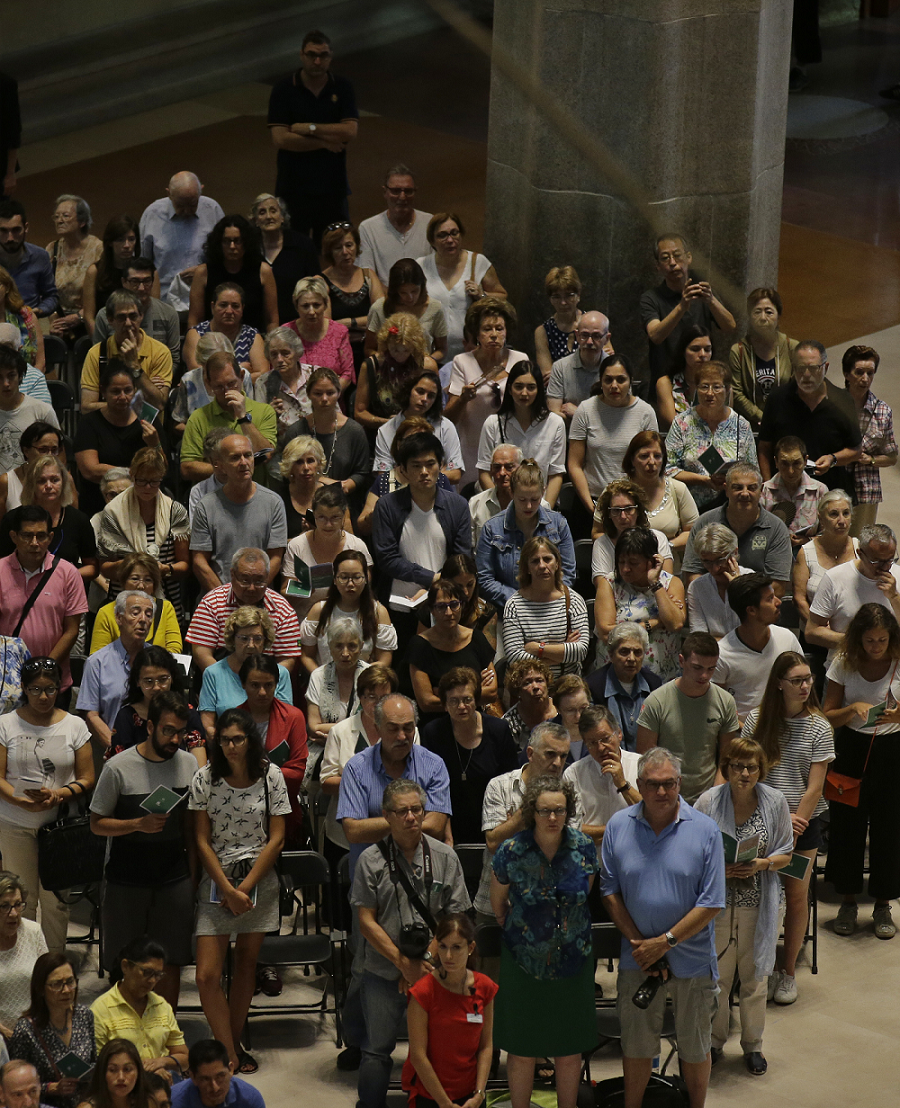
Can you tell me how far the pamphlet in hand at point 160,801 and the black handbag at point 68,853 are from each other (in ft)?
1.62

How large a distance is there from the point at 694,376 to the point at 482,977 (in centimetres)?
456

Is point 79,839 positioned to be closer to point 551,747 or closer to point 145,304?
point 551,747

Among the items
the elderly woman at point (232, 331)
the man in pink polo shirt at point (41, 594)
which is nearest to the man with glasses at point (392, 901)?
the man in pink polo shirt at point (41, 594)

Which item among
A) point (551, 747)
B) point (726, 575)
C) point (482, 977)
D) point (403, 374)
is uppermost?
point (403, 374)

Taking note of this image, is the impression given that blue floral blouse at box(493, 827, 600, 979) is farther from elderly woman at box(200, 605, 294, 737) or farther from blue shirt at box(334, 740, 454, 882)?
elderly woman at box(200, 605, 294, 737)

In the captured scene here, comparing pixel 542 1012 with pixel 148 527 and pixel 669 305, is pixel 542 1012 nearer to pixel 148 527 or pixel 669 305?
pixel 148 527

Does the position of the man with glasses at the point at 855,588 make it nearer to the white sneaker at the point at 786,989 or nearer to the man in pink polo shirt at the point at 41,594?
the white sneaker at the point at 786,989

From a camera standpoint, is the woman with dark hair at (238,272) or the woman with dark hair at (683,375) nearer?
the woman with dark hair at (683,375)

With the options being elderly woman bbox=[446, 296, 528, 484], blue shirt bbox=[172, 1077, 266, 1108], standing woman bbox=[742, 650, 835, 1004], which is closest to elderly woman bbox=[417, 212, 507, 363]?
elderly woman bbox=[446, 296, 528, 484]

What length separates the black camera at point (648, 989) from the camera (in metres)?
7.15

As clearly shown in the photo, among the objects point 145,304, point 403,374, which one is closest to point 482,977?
point 403,374

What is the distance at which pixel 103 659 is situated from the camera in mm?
8031

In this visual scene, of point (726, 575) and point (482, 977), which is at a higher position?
point (726, 575)

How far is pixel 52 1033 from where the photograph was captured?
6770mm
